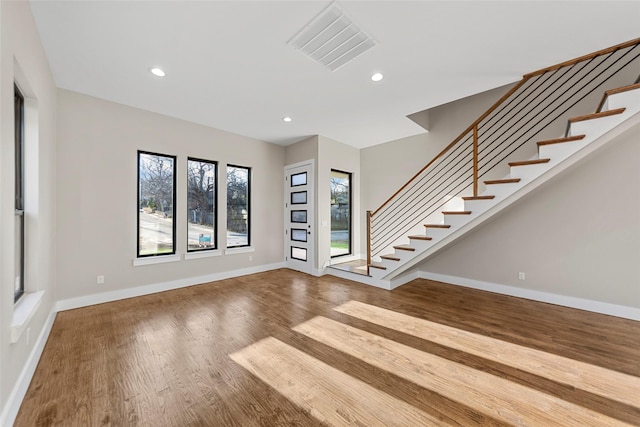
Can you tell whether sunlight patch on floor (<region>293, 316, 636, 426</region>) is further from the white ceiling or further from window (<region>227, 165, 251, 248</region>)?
window (<region>227, 165, 251, 248</region>)

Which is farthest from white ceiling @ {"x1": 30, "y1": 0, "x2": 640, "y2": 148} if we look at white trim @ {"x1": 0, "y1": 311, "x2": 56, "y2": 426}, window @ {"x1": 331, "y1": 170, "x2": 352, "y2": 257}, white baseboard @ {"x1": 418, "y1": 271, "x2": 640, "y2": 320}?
white baseboard @ {"x1": 418, "y1": 271, "x2": 640, "y2": 320}

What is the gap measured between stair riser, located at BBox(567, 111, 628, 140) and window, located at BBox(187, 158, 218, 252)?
5.45 m

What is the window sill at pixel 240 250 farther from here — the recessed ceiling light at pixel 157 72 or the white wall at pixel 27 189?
the recessed ceiling light at pixel 157 72

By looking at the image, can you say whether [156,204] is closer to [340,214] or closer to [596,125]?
[340,214]

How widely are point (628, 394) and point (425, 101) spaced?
3.59 m

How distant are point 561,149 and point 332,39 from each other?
111 inches

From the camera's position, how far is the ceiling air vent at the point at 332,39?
2.13 m

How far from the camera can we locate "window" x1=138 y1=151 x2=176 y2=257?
4070mm

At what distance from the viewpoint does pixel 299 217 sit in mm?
5648

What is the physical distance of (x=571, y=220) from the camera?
3.48 meters

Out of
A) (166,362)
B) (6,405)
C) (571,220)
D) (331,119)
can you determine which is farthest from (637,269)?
(6,405)

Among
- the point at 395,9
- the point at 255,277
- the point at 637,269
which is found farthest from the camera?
the point at 255,277

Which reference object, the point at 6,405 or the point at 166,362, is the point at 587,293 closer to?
the point at 166,362

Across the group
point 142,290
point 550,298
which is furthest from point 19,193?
point 550,298
